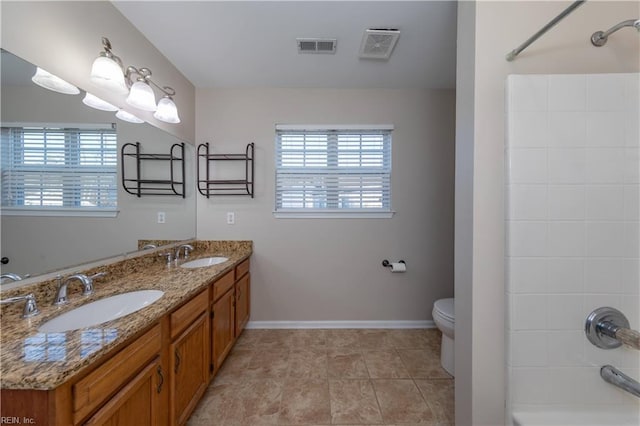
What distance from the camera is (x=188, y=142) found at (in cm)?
224

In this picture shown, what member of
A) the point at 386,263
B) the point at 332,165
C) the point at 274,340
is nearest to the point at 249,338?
the point at 274,340

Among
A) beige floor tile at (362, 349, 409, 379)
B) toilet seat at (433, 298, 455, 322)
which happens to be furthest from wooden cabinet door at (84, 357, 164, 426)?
toilet seat at (433, 298, 455, 322)

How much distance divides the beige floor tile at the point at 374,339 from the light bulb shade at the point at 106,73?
8.40 ft

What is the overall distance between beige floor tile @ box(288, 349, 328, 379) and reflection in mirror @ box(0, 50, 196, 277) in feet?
4.74

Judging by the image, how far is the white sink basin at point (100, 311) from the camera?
0.97 meters

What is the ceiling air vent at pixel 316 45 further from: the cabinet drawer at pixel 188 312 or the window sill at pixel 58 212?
the cabinet drawer at pixel 188 312

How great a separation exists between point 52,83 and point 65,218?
0.66 meters

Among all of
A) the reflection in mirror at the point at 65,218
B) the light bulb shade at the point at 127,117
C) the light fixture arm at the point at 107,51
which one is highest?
the light fixture arm at the point at 107,51

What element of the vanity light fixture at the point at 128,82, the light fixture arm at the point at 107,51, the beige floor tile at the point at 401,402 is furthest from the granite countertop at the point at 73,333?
the beige floor tile at the point at 401,402

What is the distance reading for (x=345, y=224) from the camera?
2.40m

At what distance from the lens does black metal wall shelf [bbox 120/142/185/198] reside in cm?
158

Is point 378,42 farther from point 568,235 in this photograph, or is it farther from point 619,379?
point 619,379

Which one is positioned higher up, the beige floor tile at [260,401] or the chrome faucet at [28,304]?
the chrome faucet at [28,304]

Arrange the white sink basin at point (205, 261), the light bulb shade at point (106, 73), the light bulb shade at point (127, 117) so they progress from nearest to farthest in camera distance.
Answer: the light bulb shade at point (106, 73) < the light bulb shade at point (127, 117) < the white sink basin at point (205, 261)
